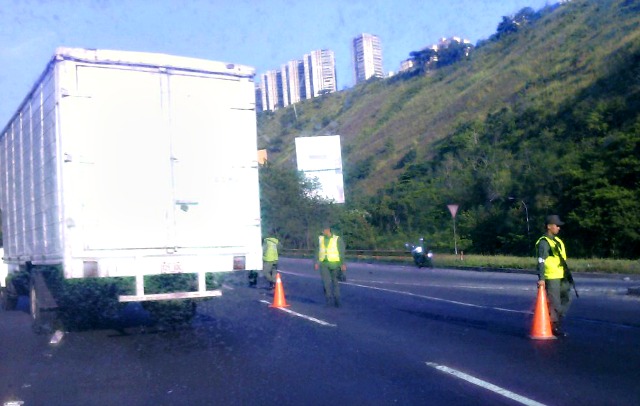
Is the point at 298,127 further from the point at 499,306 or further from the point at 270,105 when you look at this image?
the point at 499,306

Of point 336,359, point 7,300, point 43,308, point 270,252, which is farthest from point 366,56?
point 336,359

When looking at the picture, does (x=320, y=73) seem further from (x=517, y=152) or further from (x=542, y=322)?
(x=542, y=322)

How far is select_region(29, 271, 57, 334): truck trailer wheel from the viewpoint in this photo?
1229cm

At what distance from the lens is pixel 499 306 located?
51.1 feet

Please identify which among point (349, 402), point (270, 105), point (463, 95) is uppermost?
point (270, 105)

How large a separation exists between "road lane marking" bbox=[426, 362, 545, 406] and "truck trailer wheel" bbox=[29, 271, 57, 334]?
6.26 meters

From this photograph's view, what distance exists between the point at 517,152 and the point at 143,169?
38.9 m

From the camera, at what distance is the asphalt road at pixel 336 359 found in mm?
7719

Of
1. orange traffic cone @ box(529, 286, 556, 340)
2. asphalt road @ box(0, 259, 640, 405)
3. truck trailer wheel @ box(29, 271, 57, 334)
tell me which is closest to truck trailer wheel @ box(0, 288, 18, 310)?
asphalt road @ box(0, 259, 640, 405)

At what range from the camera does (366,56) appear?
140 metres

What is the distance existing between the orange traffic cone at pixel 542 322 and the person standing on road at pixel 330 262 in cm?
553

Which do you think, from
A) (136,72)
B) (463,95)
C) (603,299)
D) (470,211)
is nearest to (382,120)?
(463,95)

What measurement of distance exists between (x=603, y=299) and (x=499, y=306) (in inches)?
108

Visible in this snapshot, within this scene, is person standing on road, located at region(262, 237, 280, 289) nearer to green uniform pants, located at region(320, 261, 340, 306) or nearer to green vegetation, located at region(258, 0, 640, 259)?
green uniform pants, located at region(320, 261, 340, 306)
